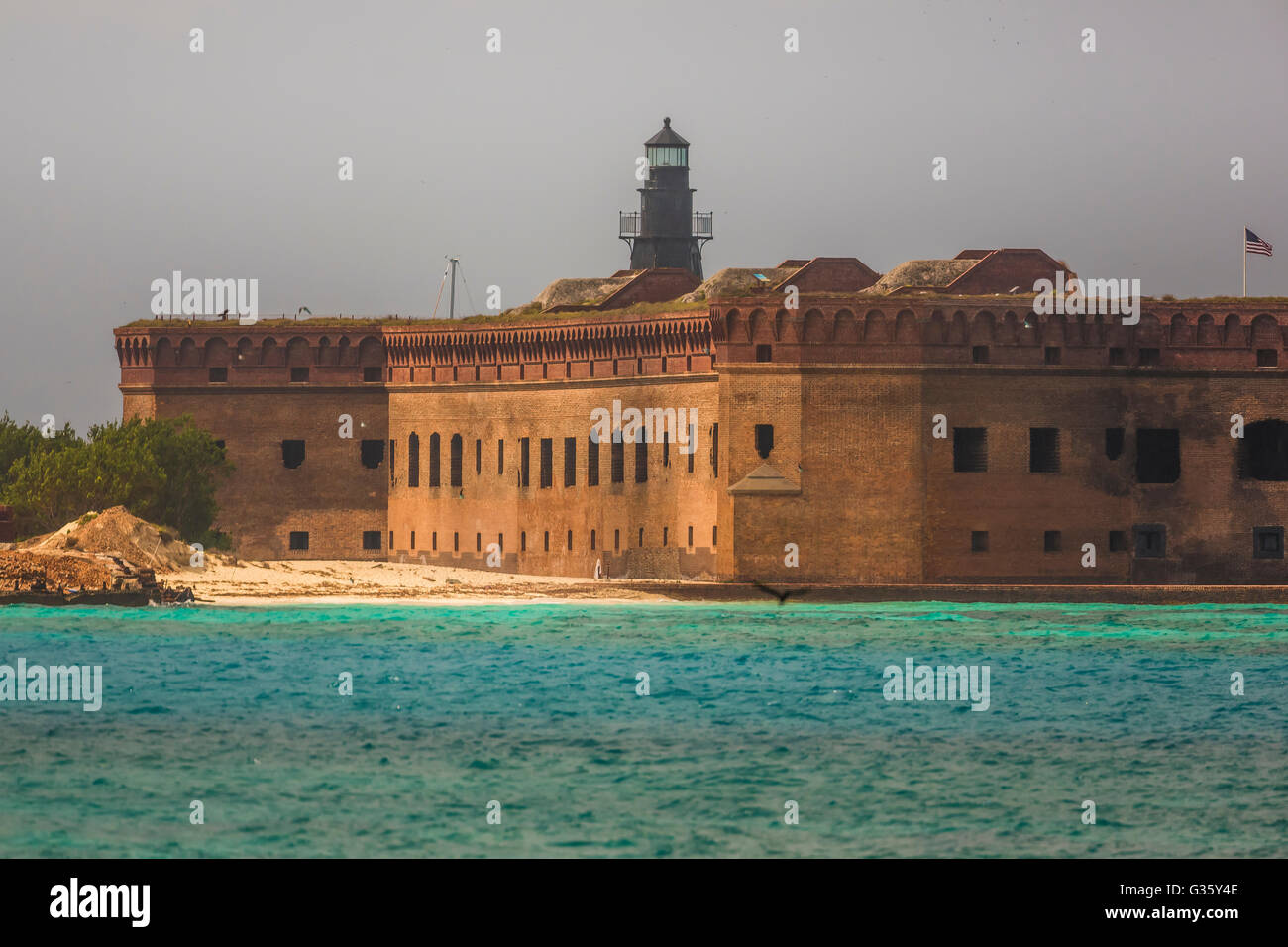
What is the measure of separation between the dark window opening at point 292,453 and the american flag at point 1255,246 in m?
27.4

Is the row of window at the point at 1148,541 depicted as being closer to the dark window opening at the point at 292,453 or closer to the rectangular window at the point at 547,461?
the rectangular window at the point at 547,461

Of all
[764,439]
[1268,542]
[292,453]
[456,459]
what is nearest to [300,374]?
[292,453]

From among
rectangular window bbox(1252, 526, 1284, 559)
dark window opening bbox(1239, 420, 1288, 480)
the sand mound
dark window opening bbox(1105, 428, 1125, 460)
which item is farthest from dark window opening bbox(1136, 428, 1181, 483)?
the sand mound

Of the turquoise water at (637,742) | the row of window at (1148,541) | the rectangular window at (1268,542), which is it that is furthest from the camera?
the rectangular window at (1268,542)

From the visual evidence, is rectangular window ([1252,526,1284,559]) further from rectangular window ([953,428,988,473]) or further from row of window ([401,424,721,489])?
row of window ([401,424,721,489])

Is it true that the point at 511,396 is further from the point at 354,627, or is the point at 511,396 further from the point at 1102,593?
the point at 1102,593

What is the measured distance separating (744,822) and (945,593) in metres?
31.1

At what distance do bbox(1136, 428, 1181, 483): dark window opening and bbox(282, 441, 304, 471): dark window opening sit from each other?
24256 mm

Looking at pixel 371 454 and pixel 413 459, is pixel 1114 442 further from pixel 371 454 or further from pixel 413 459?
pixel 371 454

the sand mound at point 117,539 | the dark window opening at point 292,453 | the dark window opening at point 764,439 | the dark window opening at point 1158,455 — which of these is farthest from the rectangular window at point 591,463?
the dark window opening at point 1158,455

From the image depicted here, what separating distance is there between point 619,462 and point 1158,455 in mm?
14034

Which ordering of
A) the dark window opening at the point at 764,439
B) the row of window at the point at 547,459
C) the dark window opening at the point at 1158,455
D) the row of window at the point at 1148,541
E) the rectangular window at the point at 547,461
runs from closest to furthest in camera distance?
the dark window opening at the point at 764,439
the row of window at the point at 1148,541
the dark window opening at the point at 1158,455
the row of window at the point at 547,459
the rectangular window at the point at 547,461

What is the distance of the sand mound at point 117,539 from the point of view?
172ft
